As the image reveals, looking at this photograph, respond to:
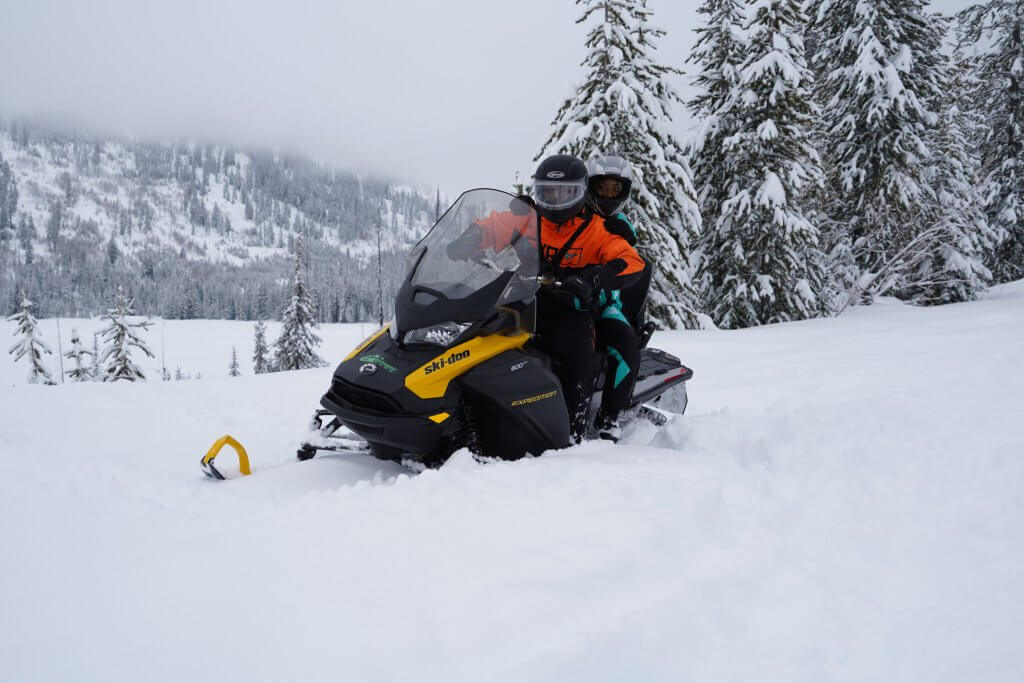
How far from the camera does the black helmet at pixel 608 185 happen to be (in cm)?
411

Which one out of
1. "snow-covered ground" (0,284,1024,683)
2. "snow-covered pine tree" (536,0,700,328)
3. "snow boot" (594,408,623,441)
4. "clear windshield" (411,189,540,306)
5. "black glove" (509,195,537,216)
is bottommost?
"snow boot" (594,408,623,441)

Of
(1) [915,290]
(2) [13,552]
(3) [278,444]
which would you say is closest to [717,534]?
(2) [13,552]

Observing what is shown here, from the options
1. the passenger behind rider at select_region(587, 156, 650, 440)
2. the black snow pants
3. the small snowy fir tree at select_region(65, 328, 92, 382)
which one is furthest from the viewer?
the small snowy fir tree at select_region(65, 328, 92, 382)

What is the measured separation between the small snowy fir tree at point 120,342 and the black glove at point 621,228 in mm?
24250

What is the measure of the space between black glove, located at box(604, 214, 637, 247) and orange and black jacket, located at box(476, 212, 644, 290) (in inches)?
1.9

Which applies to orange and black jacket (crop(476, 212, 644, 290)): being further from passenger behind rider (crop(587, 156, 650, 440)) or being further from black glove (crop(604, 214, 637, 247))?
passenger behind rider (crop(587, 156, 650, 440))

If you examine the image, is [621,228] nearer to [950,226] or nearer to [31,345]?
[950,226]

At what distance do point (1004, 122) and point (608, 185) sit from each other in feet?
72.7

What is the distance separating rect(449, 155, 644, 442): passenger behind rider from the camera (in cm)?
337

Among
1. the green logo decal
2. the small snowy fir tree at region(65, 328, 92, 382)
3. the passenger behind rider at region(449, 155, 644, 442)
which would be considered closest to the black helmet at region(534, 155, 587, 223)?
the passenger behind rider at region(449, 155, 644, 442)

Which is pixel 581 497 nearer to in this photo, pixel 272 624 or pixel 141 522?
pixel 272 624

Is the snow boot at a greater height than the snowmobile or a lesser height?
lesser

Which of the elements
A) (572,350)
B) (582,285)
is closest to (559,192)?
(582,285)

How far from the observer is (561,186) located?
354cm
